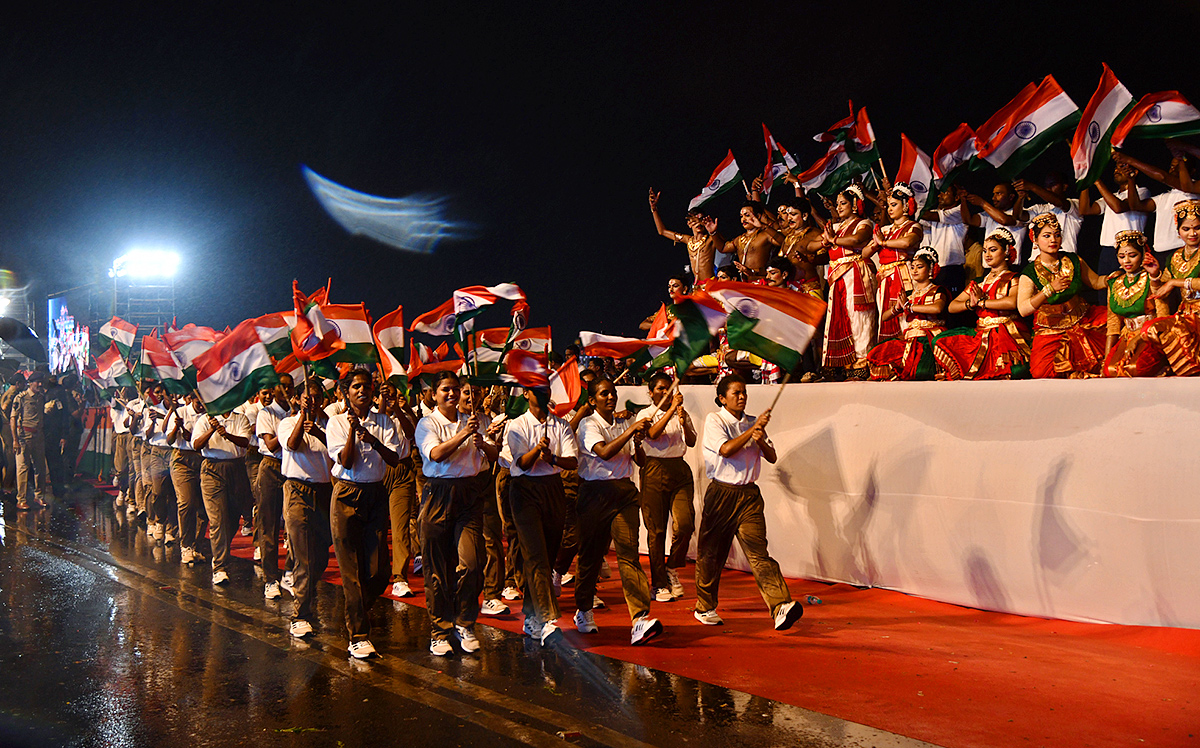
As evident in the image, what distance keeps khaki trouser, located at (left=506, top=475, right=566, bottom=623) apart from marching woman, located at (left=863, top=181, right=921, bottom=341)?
4660 millimetres

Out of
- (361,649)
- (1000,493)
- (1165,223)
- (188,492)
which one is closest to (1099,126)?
(1165,223)

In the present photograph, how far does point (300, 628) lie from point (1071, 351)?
6777 mm

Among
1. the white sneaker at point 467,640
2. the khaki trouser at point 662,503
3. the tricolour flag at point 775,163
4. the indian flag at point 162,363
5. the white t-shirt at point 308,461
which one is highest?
the tricolour flag at point 775,163

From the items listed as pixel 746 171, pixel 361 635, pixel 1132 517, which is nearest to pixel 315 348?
pixel 361 635

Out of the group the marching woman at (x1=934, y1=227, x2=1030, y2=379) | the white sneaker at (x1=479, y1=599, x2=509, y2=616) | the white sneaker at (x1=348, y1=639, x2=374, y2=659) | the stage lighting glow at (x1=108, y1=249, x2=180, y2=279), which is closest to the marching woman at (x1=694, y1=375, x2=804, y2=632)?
the white sneaker at (x1=479, y1=599, x2=509, y2=616)

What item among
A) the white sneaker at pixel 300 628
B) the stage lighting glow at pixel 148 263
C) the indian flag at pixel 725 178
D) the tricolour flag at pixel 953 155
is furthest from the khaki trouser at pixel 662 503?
the stage lighting glow at pixel 148 263

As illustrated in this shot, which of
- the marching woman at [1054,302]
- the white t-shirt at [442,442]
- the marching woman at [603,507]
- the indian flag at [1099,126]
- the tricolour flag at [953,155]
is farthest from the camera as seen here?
the tricolour flag at [953,155]

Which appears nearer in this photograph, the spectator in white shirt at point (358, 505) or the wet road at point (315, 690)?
the wet road at point (315, 690)

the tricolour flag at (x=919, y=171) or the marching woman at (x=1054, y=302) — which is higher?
the tricolour flag at (x=919, y=171)

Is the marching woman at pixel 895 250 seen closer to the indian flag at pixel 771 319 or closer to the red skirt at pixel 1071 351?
the red skirt at pixel 1071 351

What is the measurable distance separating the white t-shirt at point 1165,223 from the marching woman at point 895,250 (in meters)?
2.22

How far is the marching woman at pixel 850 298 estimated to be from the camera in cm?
1064

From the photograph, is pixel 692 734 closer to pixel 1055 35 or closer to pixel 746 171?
pixel 1055 35

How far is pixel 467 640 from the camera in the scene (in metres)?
7.06
